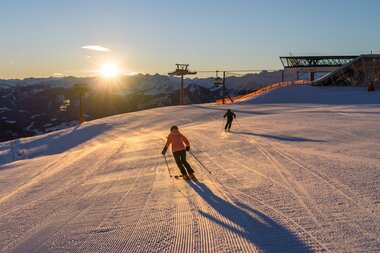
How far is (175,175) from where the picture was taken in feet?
34.7

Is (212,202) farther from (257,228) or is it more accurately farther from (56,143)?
(56,143)

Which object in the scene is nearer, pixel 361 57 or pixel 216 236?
pixel 216 236

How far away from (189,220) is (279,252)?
1.80 metres

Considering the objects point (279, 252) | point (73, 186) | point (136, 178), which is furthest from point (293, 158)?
point (279, 252)

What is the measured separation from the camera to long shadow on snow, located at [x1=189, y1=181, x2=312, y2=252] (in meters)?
5.07

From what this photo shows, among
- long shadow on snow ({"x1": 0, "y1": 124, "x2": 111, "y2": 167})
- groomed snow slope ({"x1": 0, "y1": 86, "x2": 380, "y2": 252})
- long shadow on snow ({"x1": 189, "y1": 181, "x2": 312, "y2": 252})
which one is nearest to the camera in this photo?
long shadow on snow ({"x1": 189, "y1": 181, "x2": 312, "y2": 252})

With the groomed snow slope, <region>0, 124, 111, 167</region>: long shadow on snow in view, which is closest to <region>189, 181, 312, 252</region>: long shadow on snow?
the groomed snow slope

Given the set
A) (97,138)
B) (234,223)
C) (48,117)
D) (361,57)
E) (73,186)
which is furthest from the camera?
(48,117)

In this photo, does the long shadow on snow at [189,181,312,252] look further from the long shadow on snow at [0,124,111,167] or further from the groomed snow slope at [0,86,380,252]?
the long shadow on snow at [0,124,111,167]

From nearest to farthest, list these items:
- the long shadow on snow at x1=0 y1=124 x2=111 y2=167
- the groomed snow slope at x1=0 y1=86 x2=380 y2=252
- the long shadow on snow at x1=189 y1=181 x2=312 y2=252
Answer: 1. the long shadow on snow at x1=189 y1=181 x2=312 y2=252
2. the groomed snow slope at x1=0 y1=86 x2=380 y2=252
3. the long shadow on snow at x1=0 y1=124 x2=111 y2=167

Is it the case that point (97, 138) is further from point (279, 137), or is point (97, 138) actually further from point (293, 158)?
point (293, 158)

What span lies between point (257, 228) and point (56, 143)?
26878 mm

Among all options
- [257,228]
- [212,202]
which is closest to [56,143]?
[212,202]

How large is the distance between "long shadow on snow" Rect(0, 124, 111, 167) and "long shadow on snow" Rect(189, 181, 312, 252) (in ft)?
70.2
